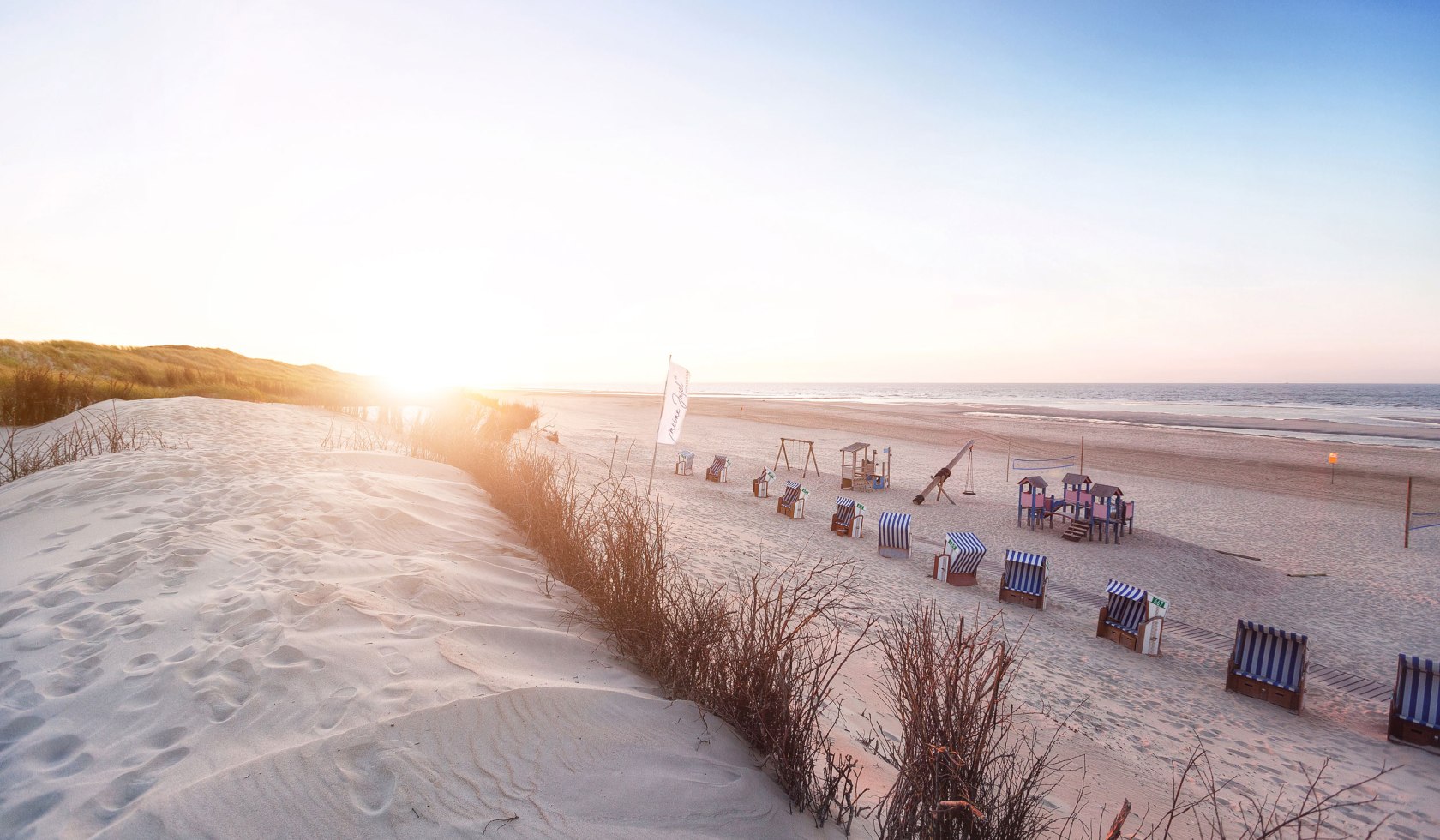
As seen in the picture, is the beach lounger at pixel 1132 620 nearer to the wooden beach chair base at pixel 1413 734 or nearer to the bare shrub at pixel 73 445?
the wooden beach chair base at pixel 1413 734

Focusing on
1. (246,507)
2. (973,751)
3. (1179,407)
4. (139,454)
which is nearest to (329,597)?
(246,507)

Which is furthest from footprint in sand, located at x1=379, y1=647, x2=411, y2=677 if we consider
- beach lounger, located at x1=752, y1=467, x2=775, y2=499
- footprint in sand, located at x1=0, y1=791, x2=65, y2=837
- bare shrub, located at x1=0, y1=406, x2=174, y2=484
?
beach lounger, located at x1=752, y1=467, x2=775, y2=499

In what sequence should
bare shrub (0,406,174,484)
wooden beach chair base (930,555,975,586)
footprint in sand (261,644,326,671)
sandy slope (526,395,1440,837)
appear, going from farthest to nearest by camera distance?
wooden beach chair base (930,555,975,586), bare shrub (0,406,174,484), sandy slope (526,395,1440,837), footprint in sand (261,644,326,671)

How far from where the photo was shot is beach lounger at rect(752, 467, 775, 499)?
54.3 feet

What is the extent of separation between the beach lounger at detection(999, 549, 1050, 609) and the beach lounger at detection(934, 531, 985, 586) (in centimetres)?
74

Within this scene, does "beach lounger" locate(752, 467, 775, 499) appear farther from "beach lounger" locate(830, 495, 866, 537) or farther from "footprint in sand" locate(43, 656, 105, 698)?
"footprint in sand" locate(43, 656, 105, 698)

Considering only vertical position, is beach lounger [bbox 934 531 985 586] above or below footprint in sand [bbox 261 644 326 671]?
below

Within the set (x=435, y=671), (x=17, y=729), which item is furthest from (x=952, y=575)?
(x=17, y=729)

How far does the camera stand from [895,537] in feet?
36.9

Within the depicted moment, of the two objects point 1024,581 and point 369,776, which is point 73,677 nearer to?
point 369,776

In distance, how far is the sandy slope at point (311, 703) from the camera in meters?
2.70

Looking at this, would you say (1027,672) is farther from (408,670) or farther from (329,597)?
(329,597)

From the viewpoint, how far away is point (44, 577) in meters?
4.59

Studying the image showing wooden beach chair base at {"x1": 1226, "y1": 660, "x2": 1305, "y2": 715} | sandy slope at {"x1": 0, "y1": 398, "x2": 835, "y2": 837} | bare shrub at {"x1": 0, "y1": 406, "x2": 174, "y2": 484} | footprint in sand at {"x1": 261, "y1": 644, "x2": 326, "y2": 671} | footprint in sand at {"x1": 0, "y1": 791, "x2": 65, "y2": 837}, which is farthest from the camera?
bare shrub at {"x1": 0, "y1": 406, "x2": 174, "y2": 484}
